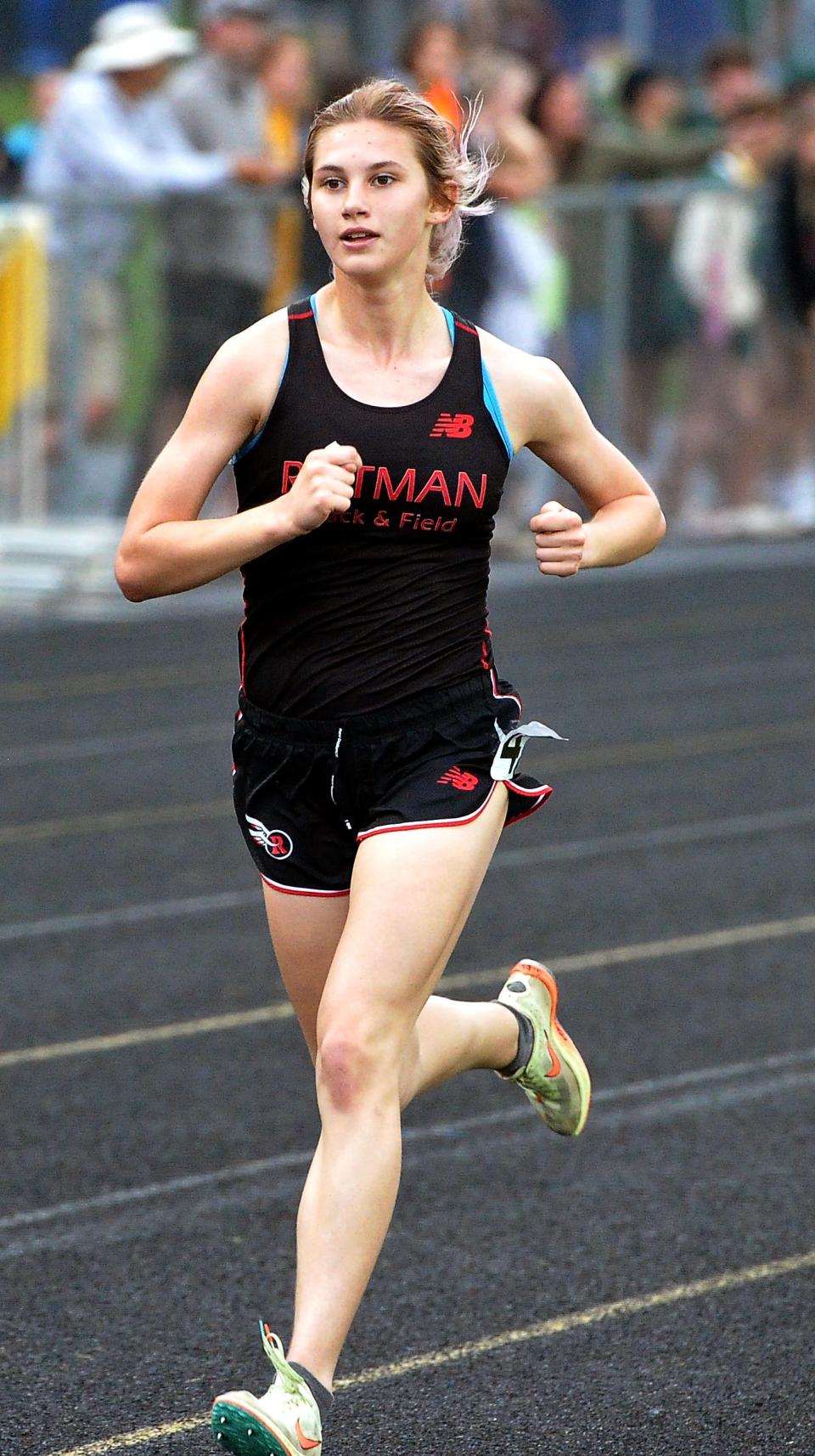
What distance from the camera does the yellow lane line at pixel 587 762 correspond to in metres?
7.96

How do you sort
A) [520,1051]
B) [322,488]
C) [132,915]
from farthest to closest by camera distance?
1. [132,915]
2. [520,1051]
3. [322,488]

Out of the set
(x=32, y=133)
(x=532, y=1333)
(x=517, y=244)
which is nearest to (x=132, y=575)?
(x=532, y=1333)

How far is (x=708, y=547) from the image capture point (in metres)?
15.0

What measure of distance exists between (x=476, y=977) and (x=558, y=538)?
2639 millimetres

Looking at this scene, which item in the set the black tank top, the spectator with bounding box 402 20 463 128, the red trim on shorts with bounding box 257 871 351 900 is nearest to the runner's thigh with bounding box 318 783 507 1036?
the red trim on shorts with bounding box 257 871 351 900

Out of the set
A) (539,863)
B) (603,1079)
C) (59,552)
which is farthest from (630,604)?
(603,1079)

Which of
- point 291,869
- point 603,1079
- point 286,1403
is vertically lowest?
point 603,1079

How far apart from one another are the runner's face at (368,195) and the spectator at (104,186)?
8811 mm

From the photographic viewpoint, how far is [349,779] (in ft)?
12.1

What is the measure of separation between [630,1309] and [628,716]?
5.86 metres

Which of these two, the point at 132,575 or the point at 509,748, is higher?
the point at 132,575

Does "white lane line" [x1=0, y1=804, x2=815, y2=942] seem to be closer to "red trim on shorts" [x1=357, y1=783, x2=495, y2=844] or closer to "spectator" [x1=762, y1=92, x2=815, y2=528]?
"red trim on shorts" [x1=357, y1=783, x2=495, y2=844]

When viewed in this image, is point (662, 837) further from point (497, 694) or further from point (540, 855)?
point (497, 694)

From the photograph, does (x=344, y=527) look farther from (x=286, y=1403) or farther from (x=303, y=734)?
(x=286, y=1403)
